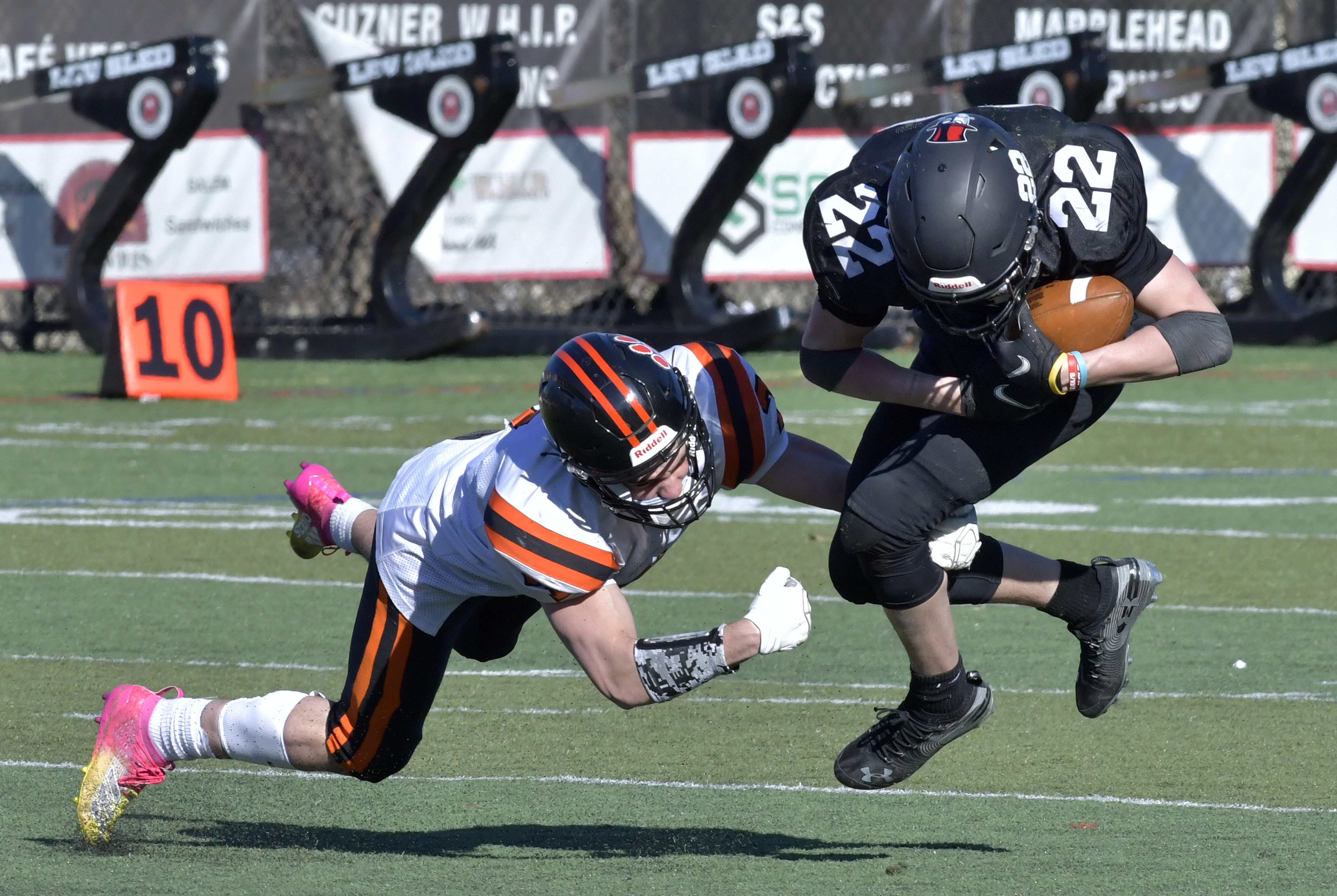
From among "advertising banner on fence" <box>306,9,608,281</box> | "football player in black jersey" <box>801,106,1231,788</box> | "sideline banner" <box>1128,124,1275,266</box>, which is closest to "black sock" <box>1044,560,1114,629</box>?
"football player in black jersey" <box>801,106,1231,788</box>

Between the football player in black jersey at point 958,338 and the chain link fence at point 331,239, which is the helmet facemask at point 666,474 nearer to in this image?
the football player in black jersey at point 958,338

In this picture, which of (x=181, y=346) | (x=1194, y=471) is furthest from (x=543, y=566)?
(x=181, y=346)

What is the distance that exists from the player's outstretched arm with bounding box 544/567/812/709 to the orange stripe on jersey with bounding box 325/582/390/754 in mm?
429

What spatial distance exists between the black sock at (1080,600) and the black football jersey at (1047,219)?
0.79 m

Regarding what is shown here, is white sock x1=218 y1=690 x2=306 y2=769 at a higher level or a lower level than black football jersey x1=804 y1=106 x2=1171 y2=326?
lower

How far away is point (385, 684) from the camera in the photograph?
4109 millimetres

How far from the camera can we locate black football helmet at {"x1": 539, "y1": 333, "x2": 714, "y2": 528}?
12.2 ft

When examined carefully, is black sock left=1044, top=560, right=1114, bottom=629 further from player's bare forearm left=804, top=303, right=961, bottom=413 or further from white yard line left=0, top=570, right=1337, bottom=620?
white yard line left=0, top=570, right=1337, bottom=620

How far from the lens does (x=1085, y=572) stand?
190 inches

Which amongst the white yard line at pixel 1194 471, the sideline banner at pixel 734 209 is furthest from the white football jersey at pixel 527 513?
the sideline banner at pixel 734 209

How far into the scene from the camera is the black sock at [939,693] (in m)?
4.42

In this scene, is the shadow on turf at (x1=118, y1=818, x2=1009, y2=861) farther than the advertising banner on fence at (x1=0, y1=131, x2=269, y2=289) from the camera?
No

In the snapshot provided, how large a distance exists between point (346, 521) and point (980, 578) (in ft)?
5.08

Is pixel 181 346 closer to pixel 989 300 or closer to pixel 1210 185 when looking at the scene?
pixel 1210 185
